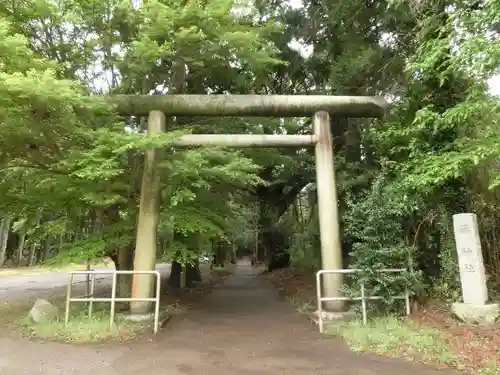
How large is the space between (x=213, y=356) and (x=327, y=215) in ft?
13.1

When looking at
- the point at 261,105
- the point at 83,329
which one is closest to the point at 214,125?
the point at 261,105

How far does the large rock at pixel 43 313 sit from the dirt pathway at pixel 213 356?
2.66 ft

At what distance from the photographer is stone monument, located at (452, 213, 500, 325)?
20.3ft

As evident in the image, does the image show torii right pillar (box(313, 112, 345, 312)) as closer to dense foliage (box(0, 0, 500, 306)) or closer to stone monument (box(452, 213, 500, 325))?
dense foliage (box(0, 0, 500, 306))

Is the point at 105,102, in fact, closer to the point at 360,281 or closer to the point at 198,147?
the point at 198,147

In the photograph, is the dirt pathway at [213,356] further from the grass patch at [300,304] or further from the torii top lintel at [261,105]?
the torii top lintel at [261,105]

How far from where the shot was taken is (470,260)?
6582 millimetres

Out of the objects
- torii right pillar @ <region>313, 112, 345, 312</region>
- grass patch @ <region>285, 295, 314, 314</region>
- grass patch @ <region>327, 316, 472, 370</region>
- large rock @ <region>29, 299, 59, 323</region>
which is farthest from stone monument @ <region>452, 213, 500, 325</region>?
large rock @ <region>29, 299, 59, 323</region>

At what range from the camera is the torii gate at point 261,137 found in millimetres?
8070

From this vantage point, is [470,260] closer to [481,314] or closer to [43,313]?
[481,314]

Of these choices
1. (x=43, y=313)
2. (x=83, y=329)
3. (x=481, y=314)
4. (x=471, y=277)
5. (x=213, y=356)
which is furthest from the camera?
(x=43, y=313)

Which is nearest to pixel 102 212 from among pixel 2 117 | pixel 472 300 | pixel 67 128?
pixel 67 128

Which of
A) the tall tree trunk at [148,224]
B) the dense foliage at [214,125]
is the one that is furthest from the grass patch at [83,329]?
the dense foliage at [214,125]

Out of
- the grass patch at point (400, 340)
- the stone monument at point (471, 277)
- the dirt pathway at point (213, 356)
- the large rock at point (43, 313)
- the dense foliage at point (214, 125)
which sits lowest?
the dirt pathway at point (213, 356)
